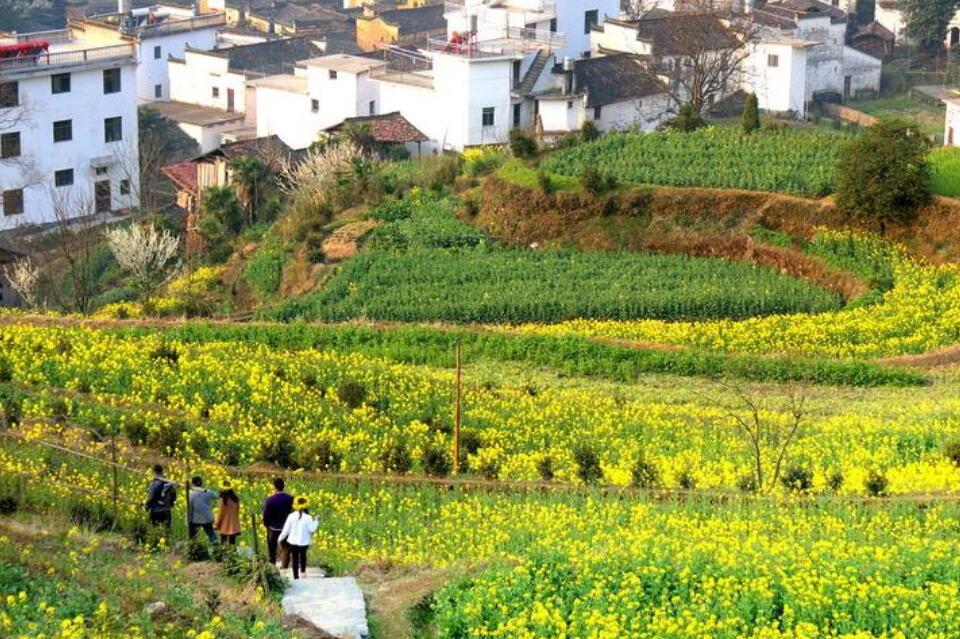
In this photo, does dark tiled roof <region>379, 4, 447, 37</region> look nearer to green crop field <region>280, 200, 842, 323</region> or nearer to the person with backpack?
green crop field <region>280, 200, 842, 323</region>

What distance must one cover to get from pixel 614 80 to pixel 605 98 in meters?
1.61

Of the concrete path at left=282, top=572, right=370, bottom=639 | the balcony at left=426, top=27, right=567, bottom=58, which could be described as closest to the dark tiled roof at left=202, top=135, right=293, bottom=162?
the balcony at left=426, top=27, right=567, bottom=58

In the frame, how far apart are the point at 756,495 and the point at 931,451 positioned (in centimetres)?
453

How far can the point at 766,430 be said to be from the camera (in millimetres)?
30984

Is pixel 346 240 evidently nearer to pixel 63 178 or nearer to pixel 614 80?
pixel 63 178

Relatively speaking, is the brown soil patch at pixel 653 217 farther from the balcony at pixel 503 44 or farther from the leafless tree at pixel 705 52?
the leafless tree at pixel 705 52

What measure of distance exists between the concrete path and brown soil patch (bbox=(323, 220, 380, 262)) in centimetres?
2625

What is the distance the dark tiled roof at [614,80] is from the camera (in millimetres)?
68625

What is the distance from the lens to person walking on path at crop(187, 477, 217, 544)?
22641mm

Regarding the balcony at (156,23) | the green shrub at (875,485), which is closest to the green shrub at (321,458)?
the green shrub at (875,485)

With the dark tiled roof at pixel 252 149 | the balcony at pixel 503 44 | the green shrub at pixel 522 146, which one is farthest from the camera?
the balcony at pixel 503 44

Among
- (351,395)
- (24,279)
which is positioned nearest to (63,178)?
(24,279)

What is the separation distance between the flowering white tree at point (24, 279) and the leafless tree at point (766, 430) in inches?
792

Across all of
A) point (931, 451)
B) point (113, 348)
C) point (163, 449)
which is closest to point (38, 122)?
point (113, 348)
